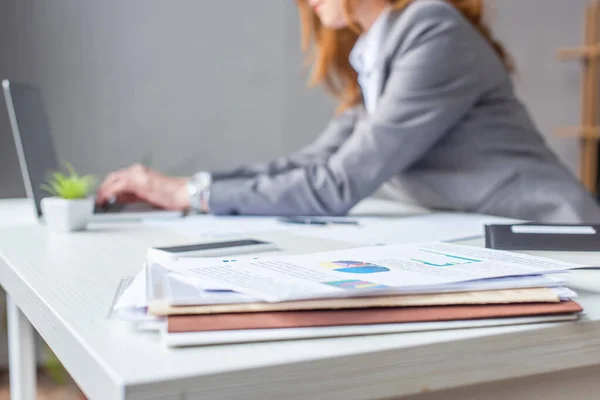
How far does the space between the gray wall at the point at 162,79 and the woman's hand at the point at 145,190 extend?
0.59 metres

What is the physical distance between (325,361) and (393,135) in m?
0.87

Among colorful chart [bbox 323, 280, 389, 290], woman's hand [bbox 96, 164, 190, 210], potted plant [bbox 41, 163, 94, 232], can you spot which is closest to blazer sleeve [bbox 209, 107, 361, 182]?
woman's hand [bbox 96, 164, 190, 210]

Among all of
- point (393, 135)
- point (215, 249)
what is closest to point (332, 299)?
point (215, 249)

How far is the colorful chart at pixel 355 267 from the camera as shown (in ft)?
1.74

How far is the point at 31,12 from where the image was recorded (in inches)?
73.2

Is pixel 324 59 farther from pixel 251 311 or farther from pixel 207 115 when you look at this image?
pixel 251 311

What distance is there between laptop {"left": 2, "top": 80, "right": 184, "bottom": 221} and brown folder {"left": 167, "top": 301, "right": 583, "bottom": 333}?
804mm

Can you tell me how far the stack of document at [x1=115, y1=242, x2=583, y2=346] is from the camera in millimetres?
438

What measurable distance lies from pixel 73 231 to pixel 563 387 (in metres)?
0.78

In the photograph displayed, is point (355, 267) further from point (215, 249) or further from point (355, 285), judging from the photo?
point (215, 249)

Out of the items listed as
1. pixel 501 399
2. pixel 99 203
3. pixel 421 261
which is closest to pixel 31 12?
pixel 99 203

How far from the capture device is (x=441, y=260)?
0.59m

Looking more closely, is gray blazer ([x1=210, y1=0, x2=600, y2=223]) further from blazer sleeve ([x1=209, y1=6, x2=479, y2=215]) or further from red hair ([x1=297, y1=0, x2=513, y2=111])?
red hair ([x1=297, y1=0, x2=513, y2=111])

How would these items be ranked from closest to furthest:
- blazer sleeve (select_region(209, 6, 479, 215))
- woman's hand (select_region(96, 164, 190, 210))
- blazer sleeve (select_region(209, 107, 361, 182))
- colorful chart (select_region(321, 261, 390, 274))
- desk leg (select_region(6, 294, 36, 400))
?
1. colorful chart (select_region(321, 261, 390, 274))
2. desk leg (select_region(6, 294, 36, 400))
3. blazer sleeve (select_region(209, 6, 479, 215))
4. woman's hand (select_region(96, 164, 190, 210))
5. blazer sleeve (select_region(209, 107, 361, 182))
